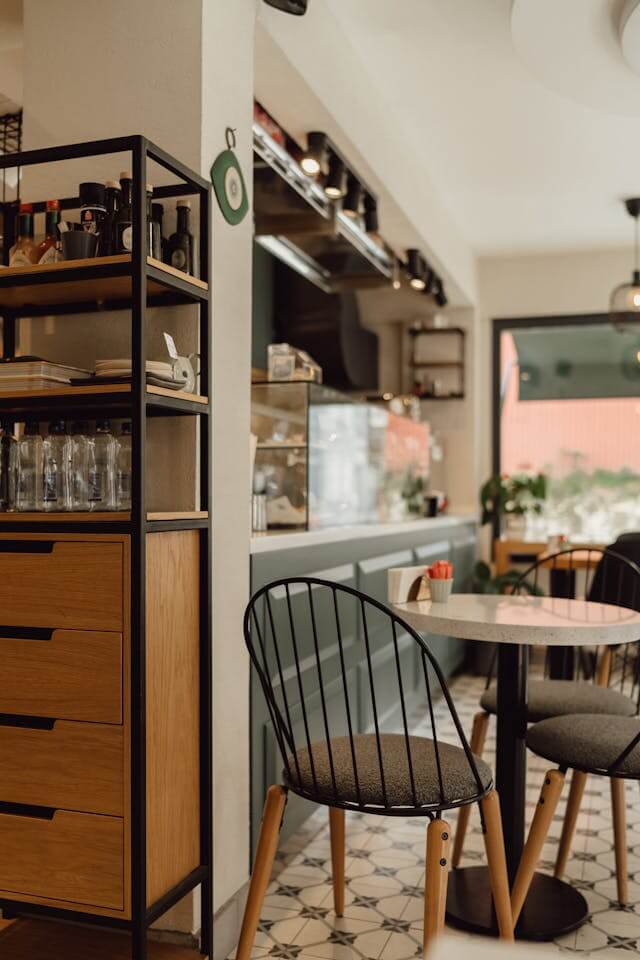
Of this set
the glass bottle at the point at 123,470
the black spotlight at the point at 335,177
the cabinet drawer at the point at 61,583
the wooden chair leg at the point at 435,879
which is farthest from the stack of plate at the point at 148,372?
the black spotlight at the point at 335,177

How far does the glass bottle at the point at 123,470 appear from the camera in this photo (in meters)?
2.23

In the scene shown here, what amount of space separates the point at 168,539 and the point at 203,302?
600mm

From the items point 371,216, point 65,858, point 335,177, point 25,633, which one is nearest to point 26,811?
point 65,858

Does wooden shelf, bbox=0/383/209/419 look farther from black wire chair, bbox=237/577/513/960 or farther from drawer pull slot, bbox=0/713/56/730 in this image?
drawer pull slot, bbox=0/713/56/730

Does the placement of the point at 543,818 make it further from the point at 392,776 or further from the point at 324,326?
the point at 324,326

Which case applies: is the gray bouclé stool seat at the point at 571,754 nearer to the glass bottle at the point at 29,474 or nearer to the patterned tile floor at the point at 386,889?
the patterned tile floor at the point at 386,889

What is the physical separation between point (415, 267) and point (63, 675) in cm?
386

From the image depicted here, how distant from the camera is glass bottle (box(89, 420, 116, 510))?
7.20 ft

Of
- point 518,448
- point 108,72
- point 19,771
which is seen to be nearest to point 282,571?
point 19,771

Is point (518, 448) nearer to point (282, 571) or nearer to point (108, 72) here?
point (282, 571)

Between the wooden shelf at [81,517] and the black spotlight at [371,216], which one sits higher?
the black spotlight at [371,216]

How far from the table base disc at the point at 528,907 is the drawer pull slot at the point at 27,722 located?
1215 millimetres

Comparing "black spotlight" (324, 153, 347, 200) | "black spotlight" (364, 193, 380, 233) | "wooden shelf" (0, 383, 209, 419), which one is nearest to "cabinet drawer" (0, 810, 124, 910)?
"wooden shelf" (0, 383, 209, 419)

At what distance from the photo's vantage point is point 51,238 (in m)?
2.31
